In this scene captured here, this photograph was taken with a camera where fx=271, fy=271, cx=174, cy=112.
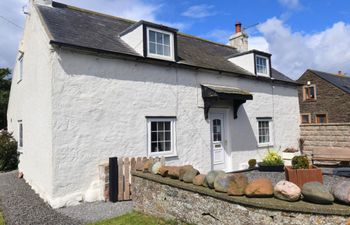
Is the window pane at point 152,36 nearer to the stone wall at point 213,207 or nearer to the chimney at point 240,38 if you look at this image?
the stone wall at point 213,207

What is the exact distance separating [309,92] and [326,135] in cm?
1745

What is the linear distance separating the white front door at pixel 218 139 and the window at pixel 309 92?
2099 cm

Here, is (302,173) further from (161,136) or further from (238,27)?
(238,27)

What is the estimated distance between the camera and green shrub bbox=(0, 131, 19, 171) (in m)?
13.5

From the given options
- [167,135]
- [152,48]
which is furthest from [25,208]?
[152,48]

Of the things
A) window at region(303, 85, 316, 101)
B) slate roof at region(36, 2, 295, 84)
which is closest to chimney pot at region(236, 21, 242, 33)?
slate roof at region(36, 2, 295, 84)

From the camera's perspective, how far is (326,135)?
13.8 m

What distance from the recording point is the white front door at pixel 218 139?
1154 cm

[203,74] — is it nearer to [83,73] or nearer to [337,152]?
[83,73]

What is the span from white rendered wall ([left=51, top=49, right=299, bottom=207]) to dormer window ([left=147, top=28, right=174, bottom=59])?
567 mm

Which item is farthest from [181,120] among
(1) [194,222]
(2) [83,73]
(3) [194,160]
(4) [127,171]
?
(1) [194,222]

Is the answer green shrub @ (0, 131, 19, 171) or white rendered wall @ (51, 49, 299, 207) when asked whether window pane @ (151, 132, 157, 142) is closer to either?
white rendered wall @ (51, 49, 299, 207)

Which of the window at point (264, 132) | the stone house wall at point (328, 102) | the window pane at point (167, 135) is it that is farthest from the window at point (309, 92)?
the window pane at point (167, 135)

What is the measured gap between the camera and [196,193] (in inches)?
190
